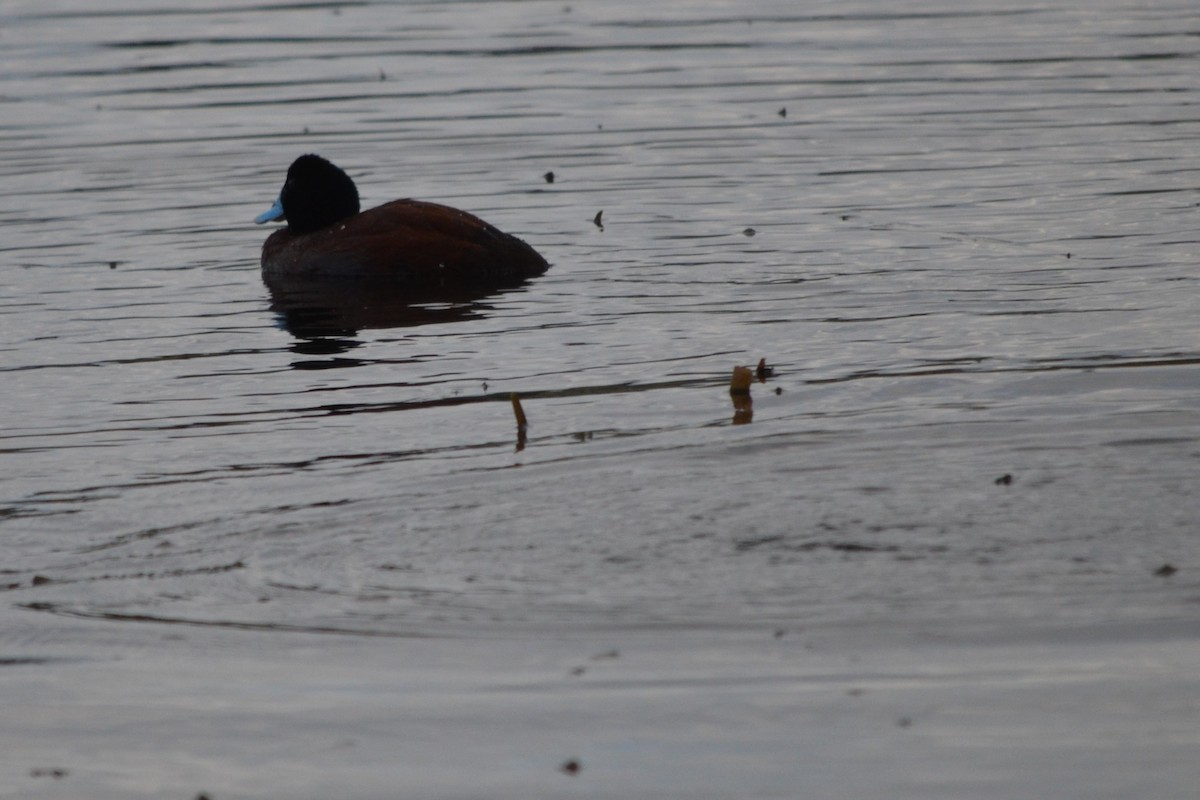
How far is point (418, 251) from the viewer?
12.1 m

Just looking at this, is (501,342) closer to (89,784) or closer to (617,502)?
(617,502)

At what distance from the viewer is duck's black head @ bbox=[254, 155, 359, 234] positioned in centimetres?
1294

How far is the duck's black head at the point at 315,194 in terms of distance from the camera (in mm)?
12938

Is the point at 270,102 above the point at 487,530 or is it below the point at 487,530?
above

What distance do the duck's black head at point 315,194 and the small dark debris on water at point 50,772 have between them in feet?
26.7

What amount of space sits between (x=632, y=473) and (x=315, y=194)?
6.60 m

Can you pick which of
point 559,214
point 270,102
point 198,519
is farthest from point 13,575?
point 270,102

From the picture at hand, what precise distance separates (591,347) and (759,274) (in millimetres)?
1996

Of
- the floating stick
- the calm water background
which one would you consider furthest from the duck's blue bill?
the floating stick

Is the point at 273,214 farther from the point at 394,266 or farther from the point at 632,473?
the point at 632,473

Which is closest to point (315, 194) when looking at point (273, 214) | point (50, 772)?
point (273, 214)

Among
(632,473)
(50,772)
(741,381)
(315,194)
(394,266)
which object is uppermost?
(315,194)

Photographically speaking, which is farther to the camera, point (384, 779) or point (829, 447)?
point (829, 447)

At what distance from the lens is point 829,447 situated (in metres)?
7.17
